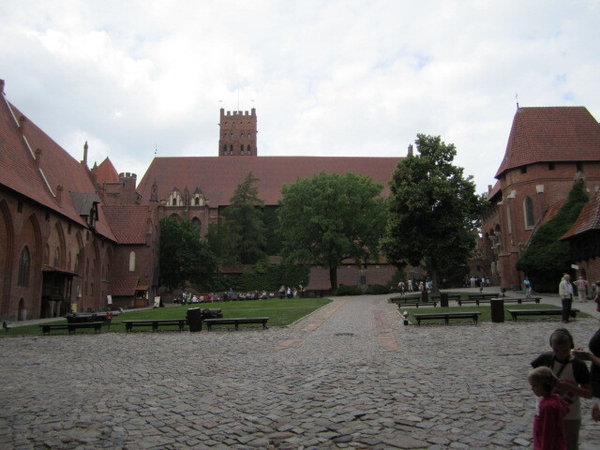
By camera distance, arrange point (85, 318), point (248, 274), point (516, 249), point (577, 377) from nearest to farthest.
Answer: point (577, 377)
point (85, 318)
point (516, 249)
point (248, 274)

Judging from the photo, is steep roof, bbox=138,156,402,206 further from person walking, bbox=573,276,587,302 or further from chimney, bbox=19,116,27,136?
person walking, bbox=573,276,587,302

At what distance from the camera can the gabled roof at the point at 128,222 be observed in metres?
49.5

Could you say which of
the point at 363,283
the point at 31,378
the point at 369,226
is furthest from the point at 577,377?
the point at 363,283

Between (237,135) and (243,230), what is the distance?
32.9 m

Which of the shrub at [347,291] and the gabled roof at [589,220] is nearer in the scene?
the gabled roof at [589,220]

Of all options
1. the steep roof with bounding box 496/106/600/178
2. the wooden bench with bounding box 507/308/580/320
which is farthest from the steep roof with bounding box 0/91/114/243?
the steep roof with bounding box 496/106/600/178

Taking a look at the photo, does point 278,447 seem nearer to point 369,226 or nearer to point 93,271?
point 93,271

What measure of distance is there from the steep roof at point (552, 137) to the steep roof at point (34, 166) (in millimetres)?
36718

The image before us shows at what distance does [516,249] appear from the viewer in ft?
140

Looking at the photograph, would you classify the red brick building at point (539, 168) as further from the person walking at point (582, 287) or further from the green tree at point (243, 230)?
the green tree at point (243, 230)

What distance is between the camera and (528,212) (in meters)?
42.9

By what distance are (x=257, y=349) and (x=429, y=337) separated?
204 inches

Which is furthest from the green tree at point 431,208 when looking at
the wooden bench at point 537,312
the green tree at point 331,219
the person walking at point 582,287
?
the green tree at point 331,219

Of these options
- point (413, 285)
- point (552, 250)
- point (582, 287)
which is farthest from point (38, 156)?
point (413, 285)
